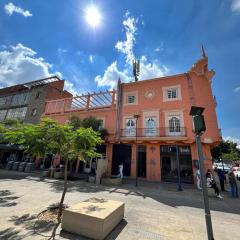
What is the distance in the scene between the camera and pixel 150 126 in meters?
18.2

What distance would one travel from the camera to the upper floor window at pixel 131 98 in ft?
65.8

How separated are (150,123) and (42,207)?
14.0 metres

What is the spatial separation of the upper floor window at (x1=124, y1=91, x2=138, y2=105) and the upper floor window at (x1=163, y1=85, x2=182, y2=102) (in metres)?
3.59

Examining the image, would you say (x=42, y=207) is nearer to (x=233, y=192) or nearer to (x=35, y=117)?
(x=233, y=192)

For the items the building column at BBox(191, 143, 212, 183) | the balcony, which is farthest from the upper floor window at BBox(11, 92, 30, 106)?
the building column at BBox(191, 143, 212, 183)

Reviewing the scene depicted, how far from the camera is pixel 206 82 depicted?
57.4 feet

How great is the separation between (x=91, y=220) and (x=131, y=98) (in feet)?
56.3

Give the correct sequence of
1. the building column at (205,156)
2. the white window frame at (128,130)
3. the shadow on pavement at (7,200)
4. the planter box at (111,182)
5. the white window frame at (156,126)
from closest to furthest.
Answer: the shadow on pavement at (7,200) < the planter box at (111,182) < the building column at (205,156) < the white window frame at (156,126) < the white window frame at (128,130)

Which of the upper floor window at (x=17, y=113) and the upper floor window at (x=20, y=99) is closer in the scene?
the upper floor window at (x=17, y=113)

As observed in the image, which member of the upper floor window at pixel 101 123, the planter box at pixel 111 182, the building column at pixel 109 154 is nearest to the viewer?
the planter box at pixel 111 182

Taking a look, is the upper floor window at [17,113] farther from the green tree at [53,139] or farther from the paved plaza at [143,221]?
the green tree at [53,139]

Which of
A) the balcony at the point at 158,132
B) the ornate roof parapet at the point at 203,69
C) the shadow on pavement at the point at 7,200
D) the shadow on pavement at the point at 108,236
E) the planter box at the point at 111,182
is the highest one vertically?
the ornate roof parapet at the point at 203,69

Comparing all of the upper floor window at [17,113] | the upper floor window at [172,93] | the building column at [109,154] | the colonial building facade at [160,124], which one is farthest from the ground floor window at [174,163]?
the upper floor window at [17,113]

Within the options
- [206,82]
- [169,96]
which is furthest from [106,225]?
[206,82]
